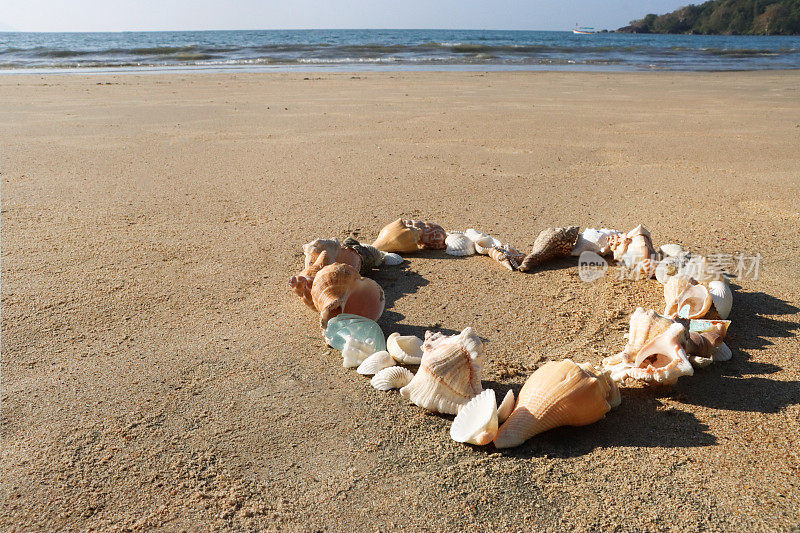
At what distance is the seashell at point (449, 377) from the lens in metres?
2.01

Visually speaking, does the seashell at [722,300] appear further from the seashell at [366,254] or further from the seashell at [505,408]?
the seashell at [366,254]

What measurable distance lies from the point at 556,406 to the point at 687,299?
1.08m

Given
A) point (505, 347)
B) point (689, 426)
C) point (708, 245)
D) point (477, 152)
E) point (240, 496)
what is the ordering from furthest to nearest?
point (477, 152)
point (708, 245)
point (505, 347)
point (689, 426)
point (240, 496)

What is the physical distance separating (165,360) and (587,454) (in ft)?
5.12

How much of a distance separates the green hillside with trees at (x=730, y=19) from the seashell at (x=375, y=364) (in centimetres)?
7763

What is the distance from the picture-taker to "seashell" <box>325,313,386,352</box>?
2.39 meters

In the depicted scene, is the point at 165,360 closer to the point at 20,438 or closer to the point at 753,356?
the point at 20,438

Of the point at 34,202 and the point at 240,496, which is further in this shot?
the point at 34,202

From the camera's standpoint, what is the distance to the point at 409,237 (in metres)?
3.40

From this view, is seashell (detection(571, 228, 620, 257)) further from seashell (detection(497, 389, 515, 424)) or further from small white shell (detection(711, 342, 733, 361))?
seashell (detection(497, 389, 515, 424))

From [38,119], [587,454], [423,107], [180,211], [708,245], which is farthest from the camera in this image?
[423,107]

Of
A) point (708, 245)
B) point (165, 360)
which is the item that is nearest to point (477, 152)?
point (708, 245)

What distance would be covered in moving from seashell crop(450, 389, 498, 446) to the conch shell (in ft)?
5.07

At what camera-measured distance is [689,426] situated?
1977 mm
